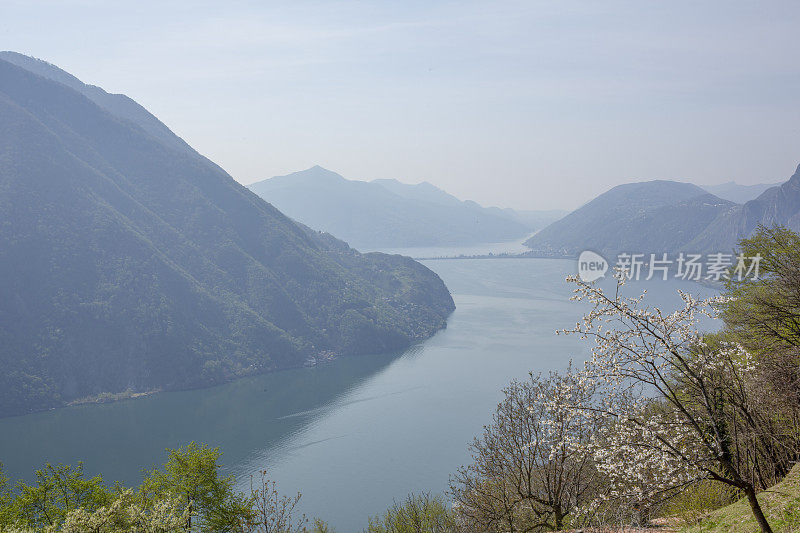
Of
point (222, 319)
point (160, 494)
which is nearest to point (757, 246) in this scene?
point (160, 494)

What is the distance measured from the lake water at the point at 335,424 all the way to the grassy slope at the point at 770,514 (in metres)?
37.1

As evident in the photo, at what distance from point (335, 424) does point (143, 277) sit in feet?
201

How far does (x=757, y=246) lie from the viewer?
34062mm

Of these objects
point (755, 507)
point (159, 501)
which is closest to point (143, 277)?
point (159, 501)

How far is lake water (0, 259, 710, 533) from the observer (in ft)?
182

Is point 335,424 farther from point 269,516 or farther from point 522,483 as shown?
point 522,483

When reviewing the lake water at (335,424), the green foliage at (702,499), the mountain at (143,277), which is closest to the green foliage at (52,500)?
the green foliage at (702,499)

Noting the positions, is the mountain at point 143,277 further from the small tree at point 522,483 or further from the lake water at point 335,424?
the small tree at point 522,483

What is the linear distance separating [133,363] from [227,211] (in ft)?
202

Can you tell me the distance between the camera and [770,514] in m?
11.1

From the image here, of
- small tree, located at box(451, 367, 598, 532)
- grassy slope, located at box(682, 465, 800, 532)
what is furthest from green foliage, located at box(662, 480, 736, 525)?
small tree, located at box(451, 367, 598, 532)

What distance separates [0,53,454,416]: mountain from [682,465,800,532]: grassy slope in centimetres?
9604

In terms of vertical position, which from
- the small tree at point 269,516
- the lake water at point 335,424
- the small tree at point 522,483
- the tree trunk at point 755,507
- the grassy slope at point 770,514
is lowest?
the lake water at point 335,424

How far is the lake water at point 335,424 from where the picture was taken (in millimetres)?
55625
